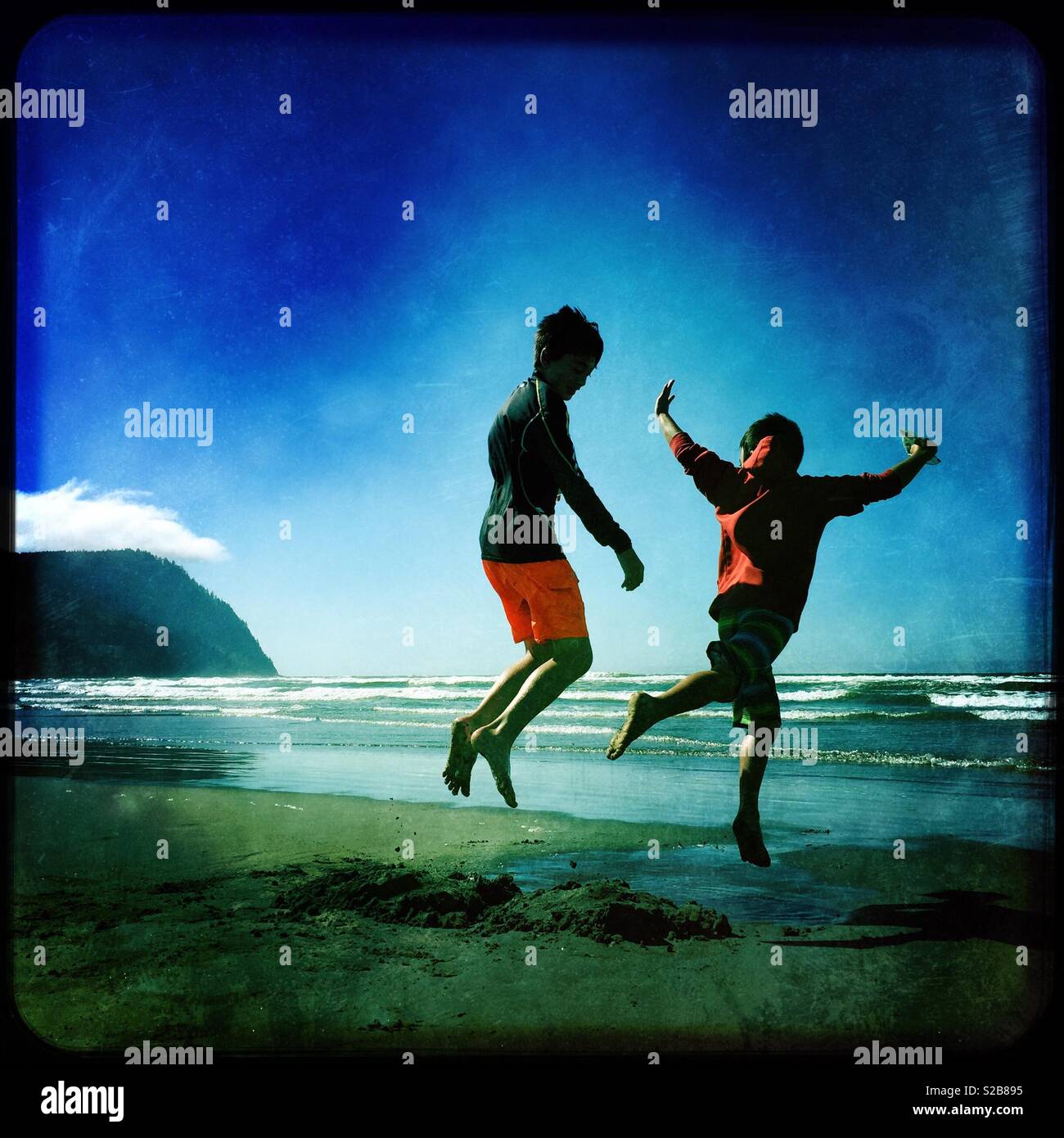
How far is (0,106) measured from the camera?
11.6 feet

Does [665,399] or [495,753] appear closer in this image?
[495,753]

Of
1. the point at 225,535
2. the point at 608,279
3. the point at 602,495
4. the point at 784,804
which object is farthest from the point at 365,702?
the point at 608,279

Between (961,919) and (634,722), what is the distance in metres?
1.75

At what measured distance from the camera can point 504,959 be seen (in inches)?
126

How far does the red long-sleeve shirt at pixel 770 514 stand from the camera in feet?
11.4

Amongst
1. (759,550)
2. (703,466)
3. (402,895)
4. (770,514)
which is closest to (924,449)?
(770,514)

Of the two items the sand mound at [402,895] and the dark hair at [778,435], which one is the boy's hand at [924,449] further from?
the sand mound at [402,895]

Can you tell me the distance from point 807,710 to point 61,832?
154 inches

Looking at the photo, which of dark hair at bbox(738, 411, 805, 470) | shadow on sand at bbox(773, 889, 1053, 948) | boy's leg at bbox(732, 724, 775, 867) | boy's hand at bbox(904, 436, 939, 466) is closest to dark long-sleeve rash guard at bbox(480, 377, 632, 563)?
dark hair at bbox(738, 411, 805, 470)

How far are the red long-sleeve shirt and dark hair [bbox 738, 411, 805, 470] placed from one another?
0.05 m

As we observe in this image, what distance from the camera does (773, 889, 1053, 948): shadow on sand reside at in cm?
330

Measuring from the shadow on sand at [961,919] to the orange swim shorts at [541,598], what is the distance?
5.97 feet

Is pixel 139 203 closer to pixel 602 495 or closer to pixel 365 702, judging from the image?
pixel 602 495

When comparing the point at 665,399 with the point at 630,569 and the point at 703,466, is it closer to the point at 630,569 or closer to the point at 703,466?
the point at 703,466
